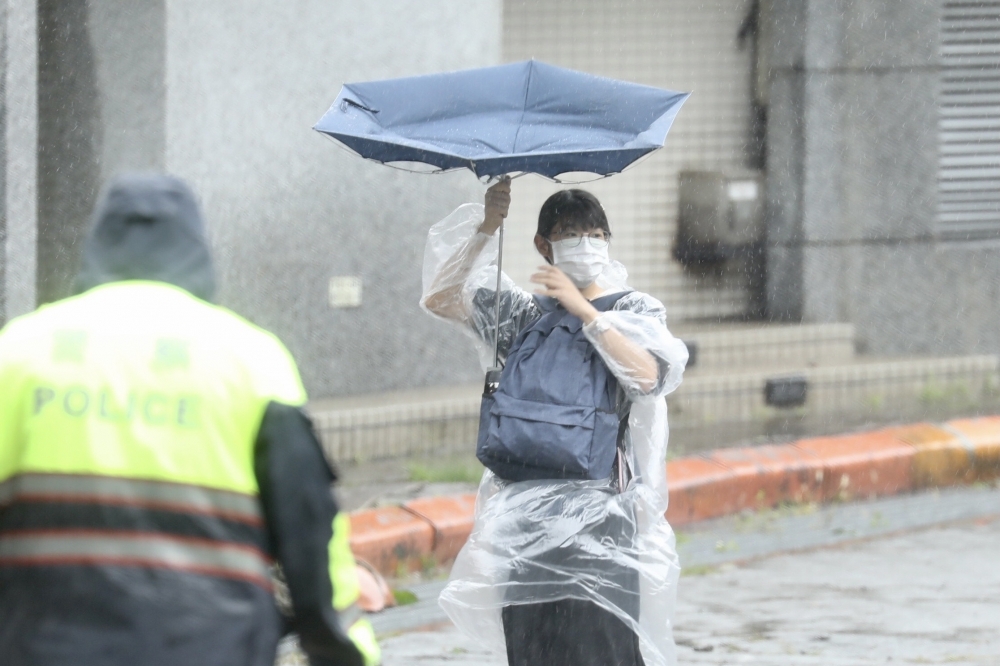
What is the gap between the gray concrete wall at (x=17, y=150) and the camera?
6.36 m

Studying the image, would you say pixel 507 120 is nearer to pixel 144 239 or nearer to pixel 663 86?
pixel 144 239

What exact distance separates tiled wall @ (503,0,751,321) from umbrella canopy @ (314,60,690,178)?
5.84 m

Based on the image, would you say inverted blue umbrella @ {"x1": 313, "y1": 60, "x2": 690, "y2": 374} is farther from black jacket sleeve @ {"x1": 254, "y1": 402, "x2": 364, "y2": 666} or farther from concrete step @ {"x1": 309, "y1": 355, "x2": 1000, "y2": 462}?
concrete step @ {"x1": 309, "y1": 355, "x2": 1000, "y2": 462}

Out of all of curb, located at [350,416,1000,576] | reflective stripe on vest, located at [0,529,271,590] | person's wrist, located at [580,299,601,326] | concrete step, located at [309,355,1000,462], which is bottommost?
curb, located at [350,416,1000,576]

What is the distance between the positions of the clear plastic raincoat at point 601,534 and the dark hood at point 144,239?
1452mm

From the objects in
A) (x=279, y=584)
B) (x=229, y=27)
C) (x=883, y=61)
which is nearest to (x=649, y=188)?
(x=883, y=61)

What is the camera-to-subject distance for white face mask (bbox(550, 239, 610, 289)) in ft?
11.1

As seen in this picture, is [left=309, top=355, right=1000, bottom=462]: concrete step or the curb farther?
[left=309, top=355, right=1000, bottom=462]: concrete step

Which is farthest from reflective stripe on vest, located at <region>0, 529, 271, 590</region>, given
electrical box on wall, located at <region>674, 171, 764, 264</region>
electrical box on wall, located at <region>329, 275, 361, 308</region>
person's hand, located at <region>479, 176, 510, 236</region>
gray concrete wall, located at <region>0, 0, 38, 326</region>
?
electrical box on wall, located at <region>674, 171, 764, 264</region>

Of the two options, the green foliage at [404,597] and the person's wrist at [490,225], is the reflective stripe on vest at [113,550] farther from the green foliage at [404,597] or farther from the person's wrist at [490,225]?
the green foliage at [404,597]

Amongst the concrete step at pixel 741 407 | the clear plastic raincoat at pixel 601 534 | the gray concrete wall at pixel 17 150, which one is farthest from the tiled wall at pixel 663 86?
the clear plastic raincoat at pixel 601 534

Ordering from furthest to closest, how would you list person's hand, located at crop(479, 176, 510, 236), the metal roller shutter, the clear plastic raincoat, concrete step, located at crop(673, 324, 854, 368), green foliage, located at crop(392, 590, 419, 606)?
1. the metal roller shutter
2. concrete step, located at crop(673, 324, 854, 368)
3. green foliage, located at crop(392, 590, 419, 606)
4. person's hand, located at crop(479, 176, 510, 236)
5. the clear plastic raincoat

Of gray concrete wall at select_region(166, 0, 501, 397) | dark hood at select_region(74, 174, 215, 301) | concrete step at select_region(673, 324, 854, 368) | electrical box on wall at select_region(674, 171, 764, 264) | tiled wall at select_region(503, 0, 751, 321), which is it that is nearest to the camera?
dark hood at select_region(74, 174, 215, 301)

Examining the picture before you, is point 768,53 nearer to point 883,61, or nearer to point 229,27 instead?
point 883,61
